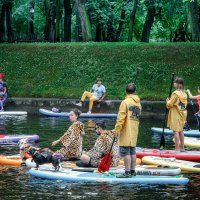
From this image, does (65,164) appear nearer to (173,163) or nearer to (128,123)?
(128,123)

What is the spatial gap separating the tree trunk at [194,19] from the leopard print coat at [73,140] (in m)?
24.6

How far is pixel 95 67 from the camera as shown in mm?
36719

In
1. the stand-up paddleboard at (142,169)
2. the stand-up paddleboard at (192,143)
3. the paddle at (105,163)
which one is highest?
the paddle at (105,163)

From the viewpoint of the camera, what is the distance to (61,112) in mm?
30422

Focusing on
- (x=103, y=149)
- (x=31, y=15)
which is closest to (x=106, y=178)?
(x=103, y=149)

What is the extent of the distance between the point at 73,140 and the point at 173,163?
2321 millimetres

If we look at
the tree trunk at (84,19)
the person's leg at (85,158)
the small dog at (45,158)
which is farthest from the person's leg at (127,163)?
the tree trunk at (84,19)

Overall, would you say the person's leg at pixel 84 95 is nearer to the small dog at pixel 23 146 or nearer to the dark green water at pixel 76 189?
the small dog at pixel 23 146

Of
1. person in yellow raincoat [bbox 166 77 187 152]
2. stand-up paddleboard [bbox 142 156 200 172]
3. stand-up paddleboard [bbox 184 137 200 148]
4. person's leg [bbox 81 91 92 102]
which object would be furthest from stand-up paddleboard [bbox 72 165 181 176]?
person's leg [bbox 81 91 92 102]

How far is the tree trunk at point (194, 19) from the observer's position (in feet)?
132

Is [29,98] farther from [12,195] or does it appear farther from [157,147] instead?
[12,195]

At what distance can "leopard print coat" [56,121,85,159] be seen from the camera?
53.5 ft

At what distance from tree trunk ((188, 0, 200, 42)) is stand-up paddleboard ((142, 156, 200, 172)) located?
23.8 meters

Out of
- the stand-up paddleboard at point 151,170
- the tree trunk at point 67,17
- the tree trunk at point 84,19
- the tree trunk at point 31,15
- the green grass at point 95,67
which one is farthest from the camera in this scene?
the tree trunk at point 31,15
